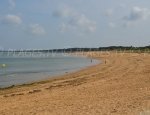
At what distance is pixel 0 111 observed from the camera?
45.1ft

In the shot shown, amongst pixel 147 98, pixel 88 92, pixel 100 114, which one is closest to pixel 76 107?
pixel 100 114

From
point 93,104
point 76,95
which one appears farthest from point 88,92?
point 93,104

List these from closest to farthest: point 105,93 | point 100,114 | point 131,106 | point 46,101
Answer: point 100,114 < point 131,106 < point 46,101 < point 105,93

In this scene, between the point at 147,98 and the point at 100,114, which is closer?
the point at 100,114

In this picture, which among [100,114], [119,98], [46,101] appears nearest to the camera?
[100,114]

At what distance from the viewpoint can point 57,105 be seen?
1405 cm

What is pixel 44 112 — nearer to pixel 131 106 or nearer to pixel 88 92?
pixel 131 106

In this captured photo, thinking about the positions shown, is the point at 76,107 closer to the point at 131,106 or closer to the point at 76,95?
the point at 131,106

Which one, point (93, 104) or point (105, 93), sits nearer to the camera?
point (93, 104)

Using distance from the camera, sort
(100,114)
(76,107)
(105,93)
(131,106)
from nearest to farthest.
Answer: (100,114) → (131,106) → (76,107) → (105,93)

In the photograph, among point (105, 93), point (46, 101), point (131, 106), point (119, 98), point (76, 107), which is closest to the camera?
point (131, 106)

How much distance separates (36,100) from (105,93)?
3089mm

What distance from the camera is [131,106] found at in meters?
12.4

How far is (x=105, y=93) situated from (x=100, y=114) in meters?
4.98
